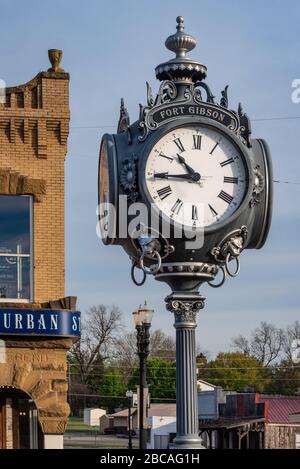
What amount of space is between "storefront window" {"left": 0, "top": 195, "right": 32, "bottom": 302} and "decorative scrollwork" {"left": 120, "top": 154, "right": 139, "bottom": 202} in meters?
14.2

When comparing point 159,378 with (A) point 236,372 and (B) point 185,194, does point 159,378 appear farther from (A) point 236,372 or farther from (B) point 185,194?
(B) point 185,194

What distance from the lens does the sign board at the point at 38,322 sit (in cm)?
2339

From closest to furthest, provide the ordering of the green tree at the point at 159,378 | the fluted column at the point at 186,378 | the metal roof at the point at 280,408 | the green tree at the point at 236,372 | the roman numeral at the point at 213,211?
the fluted column at the point at 186,378
the roman numeral at the point at 213,211
the metal roof at the point at 280,408
the green tree at the point at 159,378
the green tree at the point at 236,372

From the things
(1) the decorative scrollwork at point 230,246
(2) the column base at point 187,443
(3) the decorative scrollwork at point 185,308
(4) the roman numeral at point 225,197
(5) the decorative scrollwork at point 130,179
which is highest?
(5) the decorative scrollwork at point 130,179

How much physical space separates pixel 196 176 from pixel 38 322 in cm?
1381

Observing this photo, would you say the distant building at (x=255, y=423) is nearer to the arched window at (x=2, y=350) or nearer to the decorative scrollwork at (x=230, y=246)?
the arched window at (x=2, y=350)

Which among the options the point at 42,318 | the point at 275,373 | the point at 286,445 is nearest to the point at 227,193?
the point at 42,318

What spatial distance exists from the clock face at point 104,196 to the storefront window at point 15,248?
1345 cm

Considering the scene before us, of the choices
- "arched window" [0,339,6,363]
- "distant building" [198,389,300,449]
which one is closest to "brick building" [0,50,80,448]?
"arched window" [0,339,6,363]

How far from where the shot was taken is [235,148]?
10.4 metres

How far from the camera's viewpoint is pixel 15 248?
2431 cm

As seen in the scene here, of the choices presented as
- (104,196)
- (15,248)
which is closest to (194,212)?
(104,196)

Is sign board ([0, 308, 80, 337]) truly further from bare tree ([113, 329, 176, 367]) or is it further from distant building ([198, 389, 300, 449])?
bare tree ([113, 329, 176, 367])

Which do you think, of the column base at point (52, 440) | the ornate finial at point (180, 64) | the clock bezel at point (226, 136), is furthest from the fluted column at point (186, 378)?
the column base at point (52, 440)
